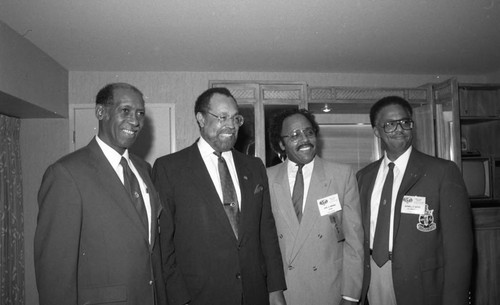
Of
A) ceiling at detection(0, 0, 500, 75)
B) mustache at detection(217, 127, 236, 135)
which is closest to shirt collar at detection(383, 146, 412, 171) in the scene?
mustache at detection(217, 127, 236, 135)

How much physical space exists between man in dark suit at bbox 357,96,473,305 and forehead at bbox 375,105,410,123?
13 centimetres

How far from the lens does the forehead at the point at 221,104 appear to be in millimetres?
2184

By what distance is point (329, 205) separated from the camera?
2.32m

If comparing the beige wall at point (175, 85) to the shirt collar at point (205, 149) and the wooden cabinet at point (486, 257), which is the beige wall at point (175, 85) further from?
the shirt collar at point (205, 149)

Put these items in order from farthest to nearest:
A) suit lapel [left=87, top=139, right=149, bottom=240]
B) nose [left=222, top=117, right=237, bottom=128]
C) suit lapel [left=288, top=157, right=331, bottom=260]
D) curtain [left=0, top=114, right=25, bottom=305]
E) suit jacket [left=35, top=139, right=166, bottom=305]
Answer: curtain [left=0, top=114, right=25, bottom=305], suit lapel [left=288, top=157, right=331, bottom=260], nose [left=222, top=117, right=237, bottom=128], suit lapel [left=87, top=139, right=149, bottom=240], suit jacket [left=35, top=139, right=166, bottom=305]

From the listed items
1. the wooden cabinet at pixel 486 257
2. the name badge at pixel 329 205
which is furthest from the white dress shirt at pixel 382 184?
the wooden cabinet at pixel 486 257

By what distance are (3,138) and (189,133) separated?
2341 mm

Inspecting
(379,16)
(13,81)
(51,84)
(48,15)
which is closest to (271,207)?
(379,16)

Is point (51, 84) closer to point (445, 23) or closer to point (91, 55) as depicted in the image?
point (91, 55)

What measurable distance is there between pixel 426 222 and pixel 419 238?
0.35 ft

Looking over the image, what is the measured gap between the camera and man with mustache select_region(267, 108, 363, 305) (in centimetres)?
225

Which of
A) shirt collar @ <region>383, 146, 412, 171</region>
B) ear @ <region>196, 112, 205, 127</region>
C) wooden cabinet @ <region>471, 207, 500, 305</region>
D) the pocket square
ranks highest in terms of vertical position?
ear @ <region>196, 112, 205, 127</region>

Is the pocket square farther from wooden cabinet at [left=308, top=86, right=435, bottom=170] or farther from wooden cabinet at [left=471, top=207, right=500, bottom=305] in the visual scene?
wooden cabinet at [left=471, top=207, right=500, bottom=305]

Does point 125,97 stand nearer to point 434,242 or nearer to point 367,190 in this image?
point 367,190
